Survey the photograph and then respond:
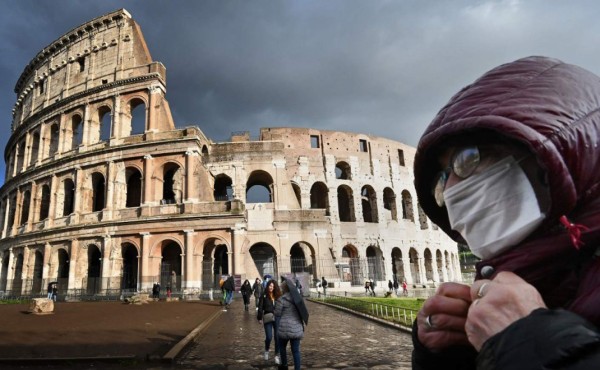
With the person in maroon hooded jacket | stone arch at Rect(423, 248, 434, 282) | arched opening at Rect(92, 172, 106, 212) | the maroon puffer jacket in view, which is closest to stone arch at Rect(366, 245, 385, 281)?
stone arch at Rect(423, 248, 434, 282)

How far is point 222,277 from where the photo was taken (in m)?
21.6

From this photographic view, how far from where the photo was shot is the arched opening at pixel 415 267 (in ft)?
103

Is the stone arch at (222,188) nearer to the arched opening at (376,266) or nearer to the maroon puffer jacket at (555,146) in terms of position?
the arched opening at (376,266)

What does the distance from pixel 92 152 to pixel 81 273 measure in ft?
26.0

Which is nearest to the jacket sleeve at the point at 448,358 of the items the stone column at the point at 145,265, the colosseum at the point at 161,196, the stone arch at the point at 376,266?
the colosseum at the point at 161,196

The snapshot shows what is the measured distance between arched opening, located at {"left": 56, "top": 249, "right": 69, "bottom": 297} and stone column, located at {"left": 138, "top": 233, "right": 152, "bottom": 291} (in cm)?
551

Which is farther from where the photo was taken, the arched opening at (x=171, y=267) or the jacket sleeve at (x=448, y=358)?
the arched opening at (x=171, y=267)

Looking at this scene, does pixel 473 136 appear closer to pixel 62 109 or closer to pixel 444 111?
pixel 444 111

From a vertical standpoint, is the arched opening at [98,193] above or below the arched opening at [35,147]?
below

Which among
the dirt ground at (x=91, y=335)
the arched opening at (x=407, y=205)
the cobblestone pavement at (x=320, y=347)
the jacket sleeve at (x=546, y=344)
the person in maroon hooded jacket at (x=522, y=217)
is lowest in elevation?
the cobblestone pavement at (x=320, y=347)

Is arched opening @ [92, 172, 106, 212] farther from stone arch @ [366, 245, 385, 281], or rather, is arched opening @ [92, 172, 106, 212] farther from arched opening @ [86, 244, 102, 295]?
stone arch @ [366, 245, 385, 281]

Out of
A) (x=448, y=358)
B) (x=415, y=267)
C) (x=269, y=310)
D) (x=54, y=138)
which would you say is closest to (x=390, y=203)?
(x=415, y=267)

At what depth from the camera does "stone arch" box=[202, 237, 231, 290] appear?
23078mm

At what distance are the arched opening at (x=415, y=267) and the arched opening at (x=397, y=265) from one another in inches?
36.6
